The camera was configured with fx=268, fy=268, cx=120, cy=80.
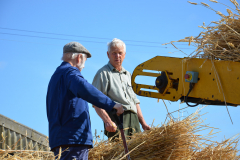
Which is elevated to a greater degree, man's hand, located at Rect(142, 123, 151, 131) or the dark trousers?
man's hand, located at Rect(142, 123, 151, 131)

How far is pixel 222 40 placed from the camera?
2.62m

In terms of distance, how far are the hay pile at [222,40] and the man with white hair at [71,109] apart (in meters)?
1.03

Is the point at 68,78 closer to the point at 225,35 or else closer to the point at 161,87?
the point at 161,87

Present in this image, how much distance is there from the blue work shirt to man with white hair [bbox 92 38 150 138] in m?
0.74

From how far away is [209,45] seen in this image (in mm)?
2703

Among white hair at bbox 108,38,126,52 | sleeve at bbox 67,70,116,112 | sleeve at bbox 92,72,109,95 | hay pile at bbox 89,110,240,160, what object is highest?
white hair at bbox 108,38,126,52

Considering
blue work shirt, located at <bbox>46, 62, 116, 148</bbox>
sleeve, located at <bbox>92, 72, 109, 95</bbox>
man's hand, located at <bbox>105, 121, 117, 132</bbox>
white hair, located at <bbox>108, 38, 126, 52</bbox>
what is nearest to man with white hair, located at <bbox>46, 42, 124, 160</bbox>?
blue work shirt, located at <bbox>46, 62, 116, 148</bbox>

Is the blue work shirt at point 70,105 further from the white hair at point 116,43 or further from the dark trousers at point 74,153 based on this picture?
the white hair at point 116,43

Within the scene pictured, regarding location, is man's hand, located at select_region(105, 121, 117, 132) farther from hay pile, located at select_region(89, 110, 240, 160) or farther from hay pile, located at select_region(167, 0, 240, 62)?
hay pile, located at select_region(167, 0, 240, 62)

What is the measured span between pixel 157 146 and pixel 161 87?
64 cm

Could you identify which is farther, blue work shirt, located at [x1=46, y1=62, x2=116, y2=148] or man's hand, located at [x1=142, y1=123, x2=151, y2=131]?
man's hand, located at [x1=142, y1=123, x2=151, y2=131]

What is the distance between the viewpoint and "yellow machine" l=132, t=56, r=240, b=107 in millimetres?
2416

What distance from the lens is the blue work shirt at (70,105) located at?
2.37 meters

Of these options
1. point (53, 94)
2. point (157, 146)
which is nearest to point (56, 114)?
point (53, 94)
